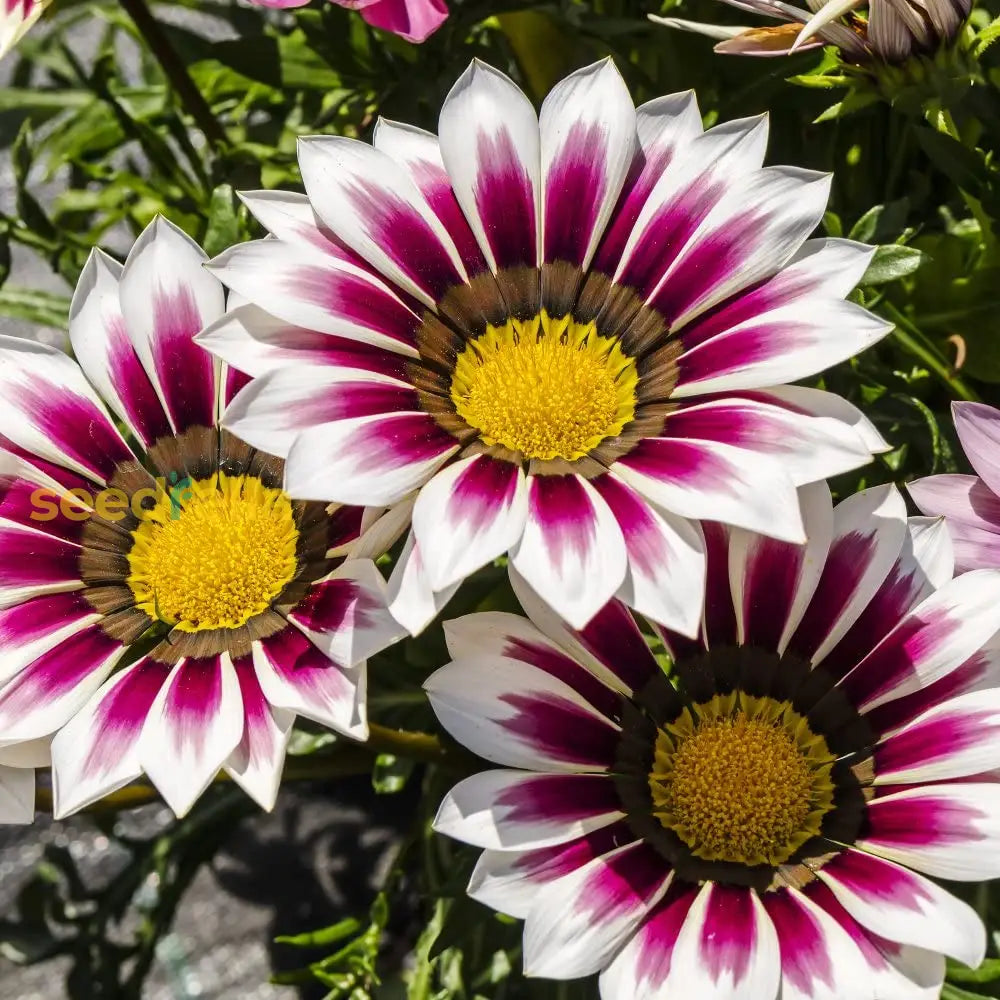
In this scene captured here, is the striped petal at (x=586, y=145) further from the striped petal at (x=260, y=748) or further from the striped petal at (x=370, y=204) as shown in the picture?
the striped petal at (x=260, y=748)

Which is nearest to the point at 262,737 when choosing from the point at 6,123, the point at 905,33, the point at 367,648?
the point at 367,648

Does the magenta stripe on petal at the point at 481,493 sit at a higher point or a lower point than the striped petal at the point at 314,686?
higher

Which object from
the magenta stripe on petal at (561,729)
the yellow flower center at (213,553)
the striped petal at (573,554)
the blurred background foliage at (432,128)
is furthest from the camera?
the blurred background foliage at (432,128)

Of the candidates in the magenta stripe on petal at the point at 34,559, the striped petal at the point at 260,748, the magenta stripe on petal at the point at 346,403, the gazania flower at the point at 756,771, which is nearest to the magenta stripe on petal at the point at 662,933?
the gazania flower at the point at 756,771

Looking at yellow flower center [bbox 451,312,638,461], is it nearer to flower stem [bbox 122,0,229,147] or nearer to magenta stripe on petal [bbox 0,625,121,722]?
magenta stripe on petal [bbox 0,625,121,722]

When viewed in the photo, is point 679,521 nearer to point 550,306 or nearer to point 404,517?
point 404,517

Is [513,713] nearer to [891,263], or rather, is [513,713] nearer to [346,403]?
[346,403]
